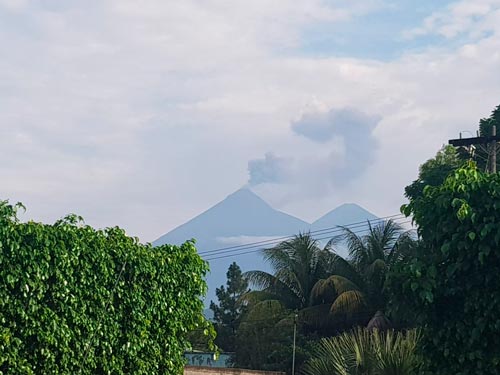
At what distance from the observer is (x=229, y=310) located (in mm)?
44750

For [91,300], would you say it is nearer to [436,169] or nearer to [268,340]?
[268,340]

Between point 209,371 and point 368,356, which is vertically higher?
point 368,356

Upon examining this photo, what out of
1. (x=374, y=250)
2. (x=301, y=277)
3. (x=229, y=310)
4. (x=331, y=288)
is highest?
(x=374, y=250)

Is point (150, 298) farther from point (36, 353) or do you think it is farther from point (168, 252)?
point (36, 353)

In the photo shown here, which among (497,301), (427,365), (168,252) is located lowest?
(427,365)

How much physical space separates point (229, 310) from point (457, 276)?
113 feet

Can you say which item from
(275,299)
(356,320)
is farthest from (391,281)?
(275,299)

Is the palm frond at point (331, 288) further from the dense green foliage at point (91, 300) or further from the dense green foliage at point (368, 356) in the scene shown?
the dense green foliage at point (91, 300)

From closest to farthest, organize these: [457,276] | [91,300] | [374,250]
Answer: [457,276] < [91,300] < [374,250]

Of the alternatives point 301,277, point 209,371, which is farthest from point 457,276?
point 301,277

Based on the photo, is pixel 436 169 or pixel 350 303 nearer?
pixel 350 303

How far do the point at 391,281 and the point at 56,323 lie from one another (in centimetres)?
446

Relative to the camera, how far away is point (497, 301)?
1035cm

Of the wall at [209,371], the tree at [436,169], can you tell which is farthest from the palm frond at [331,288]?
the wall at [209,371]
